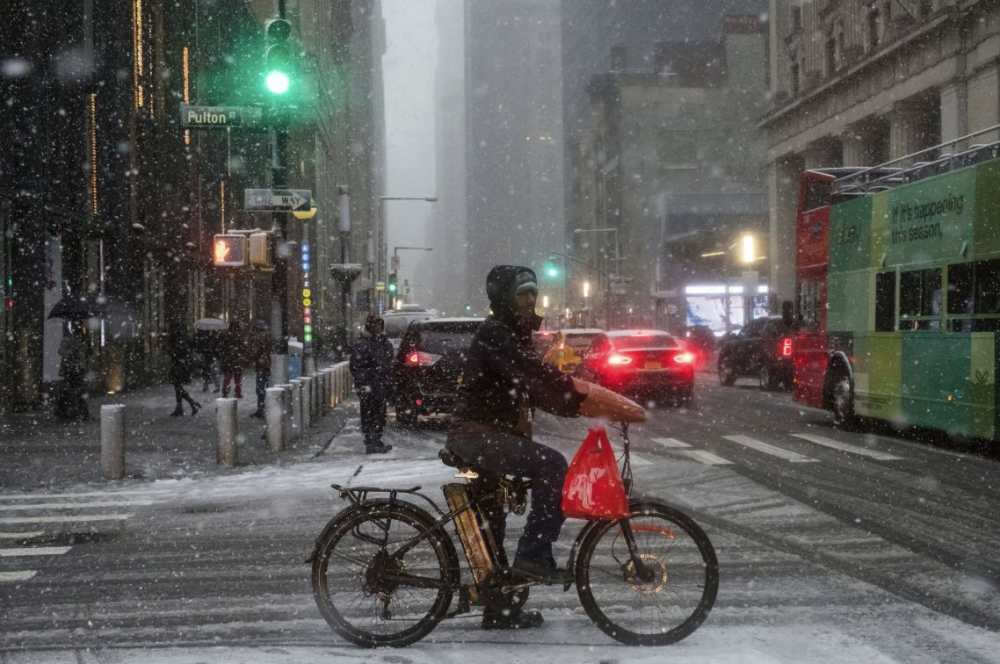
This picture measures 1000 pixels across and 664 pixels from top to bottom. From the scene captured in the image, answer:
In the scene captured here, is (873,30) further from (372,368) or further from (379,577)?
(379,577)

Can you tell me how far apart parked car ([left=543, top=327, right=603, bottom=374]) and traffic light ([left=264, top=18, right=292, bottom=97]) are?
13.8 m

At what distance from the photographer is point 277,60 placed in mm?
15117

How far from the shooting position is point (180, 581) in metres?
7.57

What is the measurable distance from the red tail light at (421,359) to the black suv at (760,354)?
453 inches

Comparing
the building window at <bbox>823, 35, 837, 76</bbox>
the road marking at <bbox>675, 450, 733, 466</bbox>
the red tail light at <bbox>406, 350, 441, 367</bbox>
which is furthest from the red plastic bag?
the building window at <bbox>823, 35, 837, 76</bbox>

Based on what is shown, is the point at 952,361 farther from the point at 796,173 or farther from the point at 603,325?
the point at 603,325

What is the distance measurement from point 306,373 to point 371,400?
5.19 metres

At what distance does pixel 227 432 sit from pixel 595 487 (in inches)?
381

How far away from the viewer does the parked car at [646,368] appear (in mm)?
23594

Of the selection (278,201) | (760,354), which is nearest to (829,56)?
(760,354)

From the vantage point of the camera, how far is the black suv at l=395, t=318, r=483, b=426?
730 inches

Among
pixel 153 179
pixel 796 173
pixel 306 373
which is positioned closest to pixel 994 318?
pixel 306 373

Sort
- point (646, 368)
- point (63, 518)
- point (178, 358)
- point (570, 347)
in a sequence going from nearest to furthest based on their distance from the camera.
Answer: point (63, 518), point (178, 358), point (646, 368), point (570, 347)

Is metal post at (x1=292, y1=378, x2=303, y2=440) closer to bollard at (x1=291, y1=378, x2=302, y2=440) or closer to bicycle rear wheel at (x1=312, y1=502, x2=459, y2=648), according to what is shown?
bollard at (x1=291, y1=378, x2=302, y2=440)
